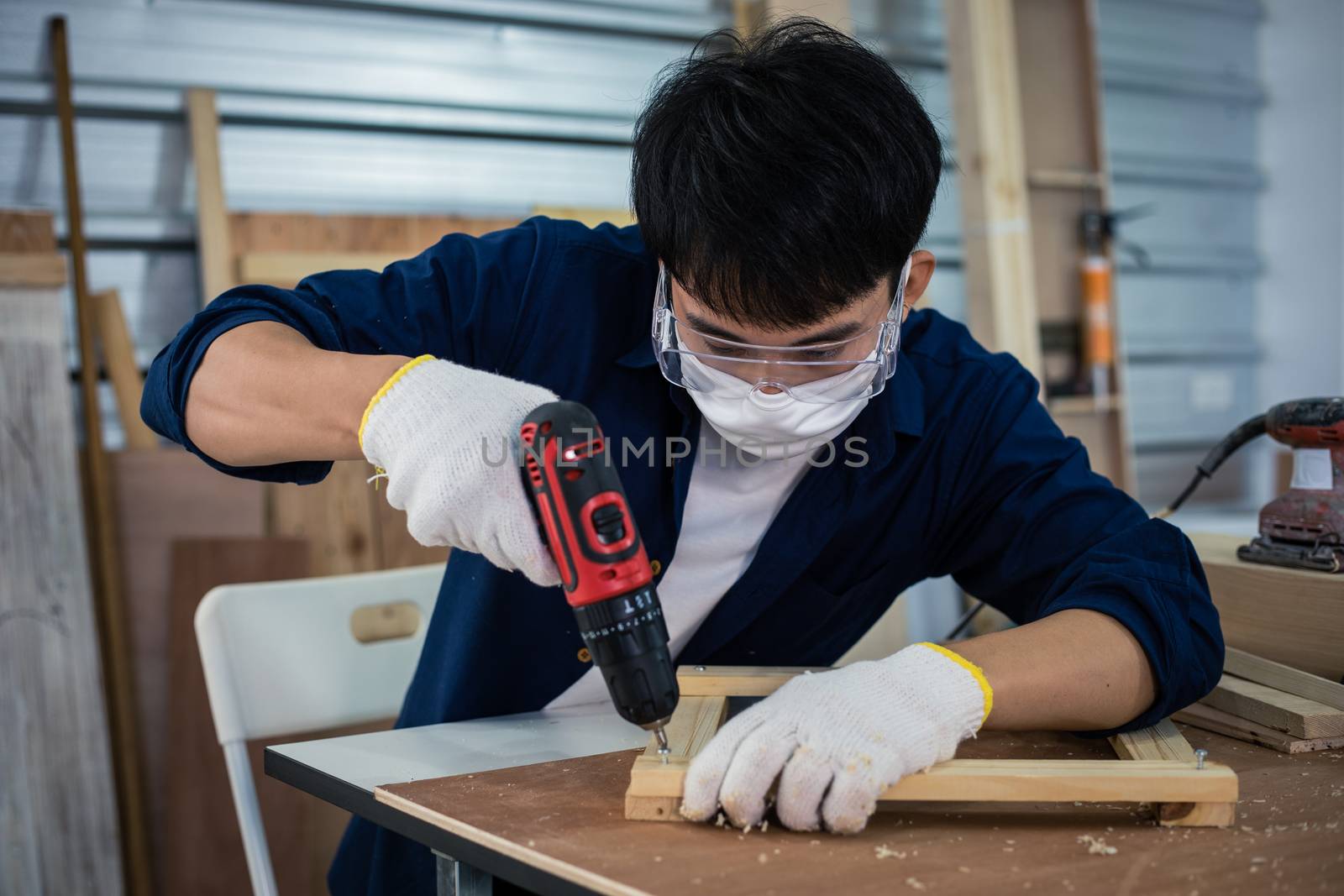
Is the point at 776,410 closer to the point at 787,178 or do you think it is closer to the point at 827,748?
the point at 787,178

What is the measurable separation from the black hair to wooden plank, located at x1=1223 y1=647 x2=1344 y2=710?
662 mm

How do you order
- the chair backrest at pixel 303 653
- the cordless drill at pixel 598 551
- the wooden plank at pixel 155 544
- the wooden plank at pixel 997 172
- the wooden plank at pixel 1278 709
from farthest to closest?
1. the wooden plank at pixel 997 172
2. the wooden plank at pixel 155 544
3. the chair backrest at pixel 303 653
4. the wooden plank at pixel 1278 709
5. the cordless drill at pixel 598 551

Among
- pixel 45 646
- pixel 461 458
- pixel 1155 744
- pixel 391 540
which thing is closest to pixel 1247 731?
pixel 1155 744

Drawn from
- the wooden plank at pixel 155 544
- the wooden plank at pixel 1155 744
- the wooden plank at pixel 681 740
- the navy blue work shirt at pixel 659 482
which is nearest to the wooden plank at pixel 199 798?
the wooden plank at pixel 155 544

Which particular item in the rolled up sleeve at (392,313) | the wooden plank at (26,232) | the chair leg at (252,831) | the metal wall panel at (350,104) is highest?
the metal wall panel at (350,104)

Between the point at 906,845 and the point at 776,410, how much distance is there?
0.51m

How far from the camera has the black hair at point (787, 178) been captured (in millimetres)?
1130

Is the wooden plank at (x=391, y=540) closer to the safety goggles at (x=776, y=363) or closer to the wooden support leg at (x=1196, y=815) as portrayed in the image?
the safety goggles at (x=776, y=363)

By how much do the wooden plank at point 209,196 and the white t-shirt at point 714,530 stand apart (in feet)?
5.57

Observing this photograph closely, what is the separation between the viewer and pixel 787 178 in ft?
3.70

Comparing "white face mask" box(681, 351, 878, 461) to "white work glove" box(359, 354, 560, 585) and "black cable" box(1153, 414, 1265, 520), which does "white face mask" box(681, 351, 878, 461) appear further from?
"black cable" box(1153, 414, 1265, 520)

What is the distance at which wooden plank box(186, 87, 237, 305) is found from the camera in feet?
8.94

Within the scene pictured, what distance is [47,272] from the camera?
2424 mm

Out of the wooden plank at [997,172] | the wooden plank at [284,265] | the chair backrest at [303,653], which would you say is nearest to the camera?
the chair backrest at [303,653]
